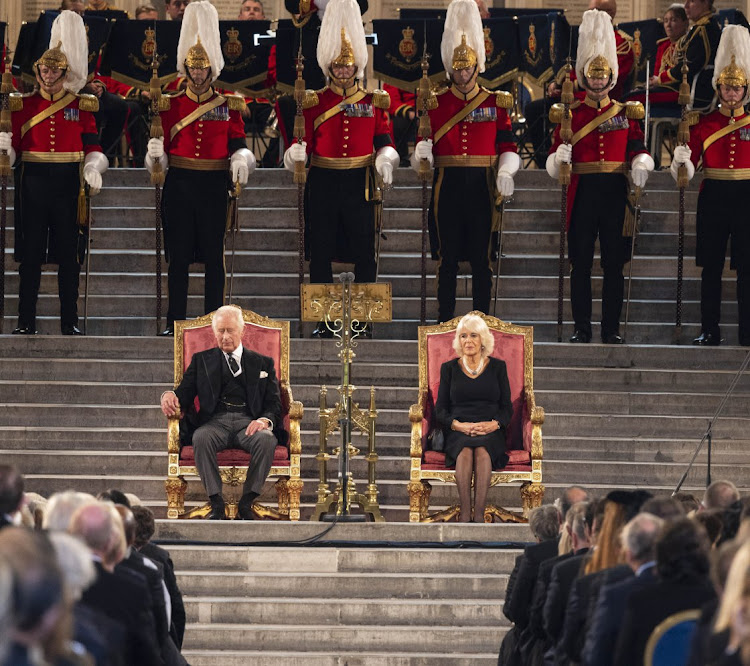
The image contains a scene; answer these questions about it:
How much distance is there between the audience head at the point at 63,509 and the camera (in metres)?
5.62

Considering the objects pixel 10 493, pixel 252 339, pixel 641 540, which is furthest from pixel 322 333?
pixel 641 540

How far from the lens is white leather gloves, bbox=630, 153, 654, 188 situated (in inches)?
473

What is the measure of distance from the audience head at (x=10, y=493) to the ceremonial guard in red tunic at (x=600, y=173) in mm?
6582

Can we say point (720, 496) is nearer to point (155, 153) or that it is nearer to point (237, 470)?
point (237, 470)

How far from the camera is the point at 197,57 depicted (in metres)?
11.8

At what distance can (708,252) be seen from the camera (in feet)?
40.4

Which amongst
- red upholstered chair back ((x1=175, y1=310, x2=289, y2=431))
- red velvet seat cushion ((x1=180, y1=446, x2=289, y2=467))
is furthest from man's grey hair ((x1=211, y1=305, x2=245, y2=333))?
red velvet seat cushion ((x1=180, y1=446, x2=289, y2=467))

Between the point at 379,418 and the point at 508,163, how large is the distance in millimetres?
2002

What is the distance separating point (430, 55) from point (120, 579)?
8.50 meters

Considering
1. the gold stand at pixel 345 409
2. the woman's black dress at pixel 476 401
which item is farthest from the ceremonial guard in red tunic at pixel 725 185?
the gold stand at pixel 345 409

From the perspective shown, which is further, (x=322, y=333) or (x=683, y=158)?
(x=683, y=158)

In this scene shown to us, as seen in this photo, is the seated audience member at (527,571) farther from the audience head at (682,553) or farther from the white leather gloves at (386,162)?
the white leather gloves at (386,162)

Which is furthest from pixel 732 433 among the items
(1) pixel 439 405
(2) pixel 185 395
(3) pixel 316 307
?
(2) pixel 185 395

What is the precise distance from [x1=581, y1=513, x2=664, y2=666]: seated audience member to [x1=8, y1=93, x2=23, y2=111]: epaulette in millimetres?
7614
